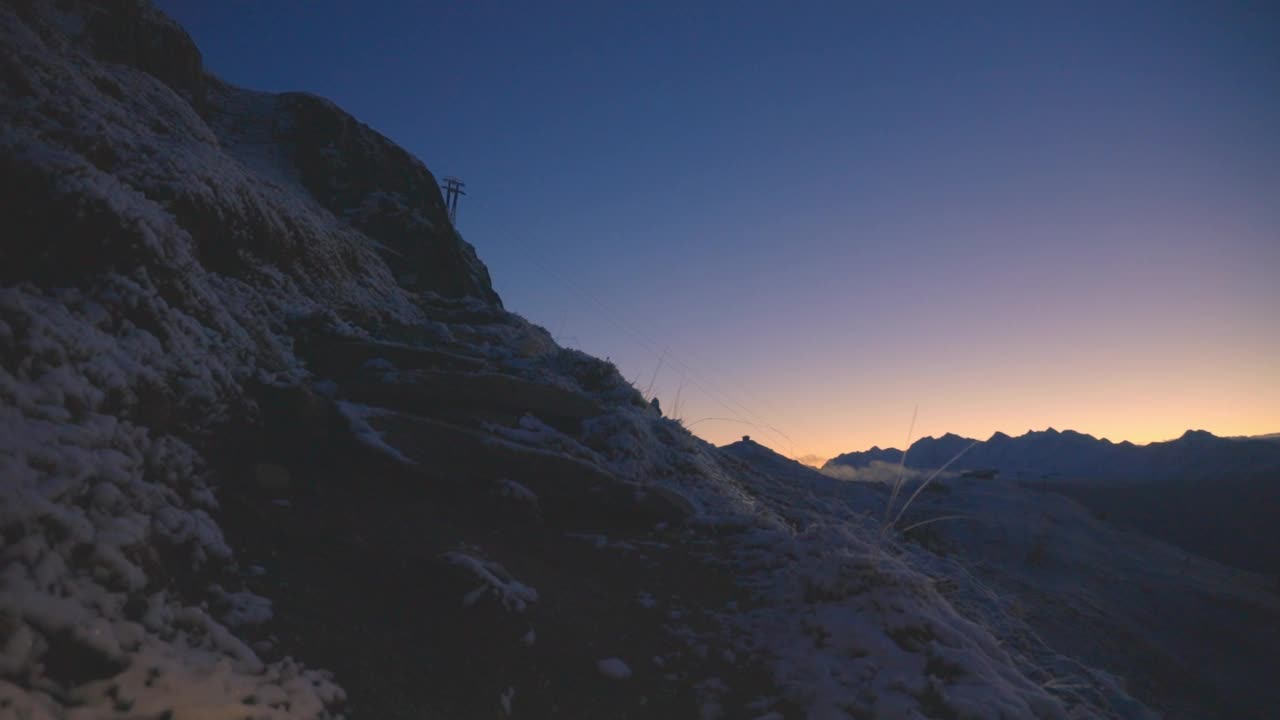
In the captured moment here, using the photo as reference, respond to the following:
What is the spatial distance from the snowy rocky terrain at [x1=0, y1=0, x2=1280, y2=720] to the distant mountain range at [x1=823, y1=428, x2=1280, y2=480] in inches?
2597

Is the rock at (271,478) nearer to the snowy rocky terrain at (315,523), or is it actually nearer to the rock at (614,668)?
the snowy rocky terrain at (315,523)

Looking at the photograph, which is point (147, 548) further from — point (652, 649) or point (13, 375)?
point (652, 649)

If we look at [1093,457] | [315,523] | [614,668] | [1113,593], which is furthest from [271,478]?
[1093,457]

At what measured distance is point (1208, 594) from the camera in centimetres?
2838

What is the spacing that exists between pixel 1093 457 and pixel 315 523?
118520 millimetres

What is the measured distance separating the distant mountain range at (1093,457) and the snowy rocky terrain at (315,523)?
65971 millimetres

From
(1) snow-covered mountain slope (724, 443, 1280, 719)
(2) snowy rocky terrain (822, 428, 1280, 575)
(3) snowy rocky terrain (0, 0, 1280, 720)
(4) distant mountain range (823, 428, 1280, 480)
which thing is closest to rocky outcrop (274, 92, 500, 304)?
(3) snowy rocky terrain (0, 0, 1280, 720)

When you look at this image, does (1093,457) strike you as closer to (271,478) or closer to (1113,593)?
(1113,593)

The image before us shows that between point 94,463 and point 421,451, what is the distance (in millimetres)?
4191

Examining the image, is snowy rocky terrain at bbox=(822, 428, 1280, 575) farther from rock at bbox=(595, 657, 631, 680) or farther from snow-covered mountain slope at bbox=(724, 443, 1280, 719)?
rock at bbox=(595, 657, 631, 680)

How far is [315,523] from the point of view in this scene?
615cm

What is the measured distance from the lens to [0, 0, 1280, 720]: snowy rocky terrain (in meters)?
3.82

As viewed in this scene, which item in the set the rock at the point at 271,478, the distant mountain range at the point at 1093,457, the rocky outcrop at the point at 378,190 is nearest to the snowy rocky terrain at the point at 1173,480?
the distant mountain range at the point at 1093,457

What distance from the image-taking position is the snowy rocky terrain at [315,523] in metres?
3.82
